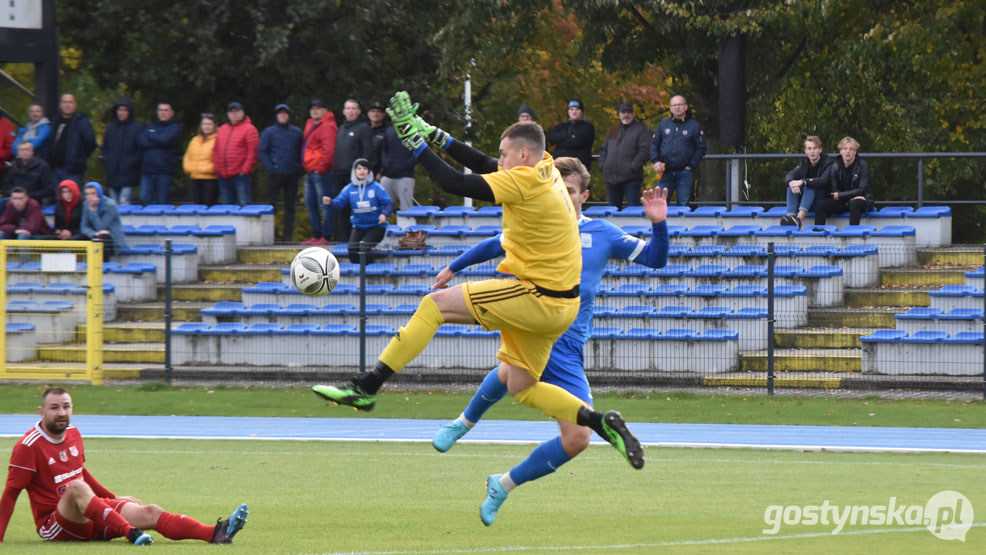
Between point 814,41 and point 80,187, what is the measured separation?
14286mm

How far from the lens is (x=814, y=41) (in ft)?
86.0

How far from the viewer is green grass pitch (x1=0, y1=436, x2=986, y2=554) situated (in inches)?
324

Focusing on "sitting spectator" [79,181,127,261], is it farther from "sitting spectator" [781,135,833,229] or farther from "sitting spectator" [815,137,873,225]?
"sitting spectator" [815,137,873,225]

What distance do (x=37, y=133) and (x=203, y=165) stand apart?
2391mm

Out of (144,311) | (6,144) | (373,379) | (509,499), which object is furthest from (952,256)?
(6,144)

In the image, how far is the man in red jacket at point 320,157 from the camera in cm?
1894

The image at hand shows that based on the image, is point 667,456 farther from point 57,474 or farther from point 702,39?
point 702,39

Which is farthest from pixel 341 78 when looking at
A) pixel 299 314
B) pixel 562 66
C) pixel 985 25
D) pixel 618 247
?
pixel 618 247

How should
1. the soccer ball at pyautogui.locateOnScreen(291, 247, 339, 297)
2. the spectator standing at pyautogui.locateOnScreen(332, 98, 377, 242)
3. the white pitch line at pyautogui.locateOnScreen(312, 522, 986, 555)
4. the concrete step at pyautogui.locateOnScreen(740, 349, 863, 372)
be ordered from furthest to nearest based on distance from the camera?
1. the spectator standing at pyautogui.locateOnScreen(332, 98, 377, 242)
2. the concrete step at pyautogui.locateOnScreen(740, 349, 863, 372)
3. the soccer ball at pyautogui.locateOnScreen(291, 247, 339, 297)
4. the white pitch line at pyautogui.locateOnScreen(312, 522, 986, 555)

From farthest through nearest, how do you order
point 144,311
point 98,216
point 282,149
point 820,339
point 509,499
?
point 282,149
point 144,311
point 98,216
point 820,339
point 509,499

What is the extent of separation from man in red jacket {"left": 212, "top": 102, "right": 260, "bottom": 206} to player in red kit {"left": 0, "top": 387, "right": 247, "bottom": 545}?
37.4 feet

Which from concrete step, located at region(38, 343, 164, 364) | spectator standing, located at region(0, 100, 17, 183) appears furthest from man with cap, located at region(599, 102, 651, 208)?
spectator standing, located at region(0, 100, 17, 183)

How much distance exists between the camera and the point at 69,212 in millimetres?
18453

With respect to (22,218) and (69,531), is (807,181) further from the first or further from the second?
(69,531)
